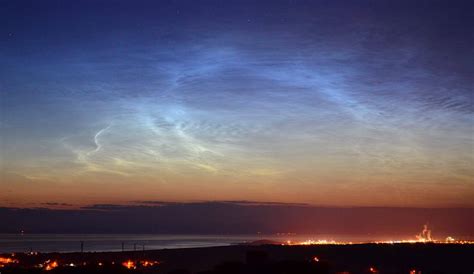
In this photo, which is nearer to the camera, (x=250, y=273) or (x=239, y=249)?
(x=250, y=273)

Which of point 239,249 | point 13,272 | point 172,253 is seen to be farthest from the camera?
point 239,249

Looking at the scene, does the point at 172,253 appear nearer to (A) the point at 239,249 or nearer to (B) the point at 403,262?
(A) the point at 239,249

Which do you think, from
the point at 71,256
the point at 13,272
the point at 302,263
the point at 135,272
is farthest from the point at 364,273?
the point at 71,256

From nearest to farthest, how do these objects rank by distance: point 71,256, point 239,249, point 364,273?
point 364,273 < point 71,256 < point 239,249

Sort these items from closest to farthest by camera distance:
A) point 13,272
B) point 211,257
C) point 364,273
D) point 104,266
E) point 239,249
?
point 13,272 → point 104,266 → point 364,273 → point 211,257 → point 239,249

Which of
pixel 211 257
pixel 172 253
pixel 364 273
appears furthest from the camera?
pixel 172 253

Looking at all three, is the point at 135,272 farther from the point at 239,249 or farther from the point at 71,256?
the point at 239,249

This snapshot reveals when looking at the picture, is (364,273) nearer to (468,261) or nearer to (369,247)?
(468,261)

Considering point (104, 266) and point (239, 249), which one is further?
point (239, 249)

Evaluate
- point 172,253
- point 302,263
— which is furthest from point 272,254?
point 302,263
